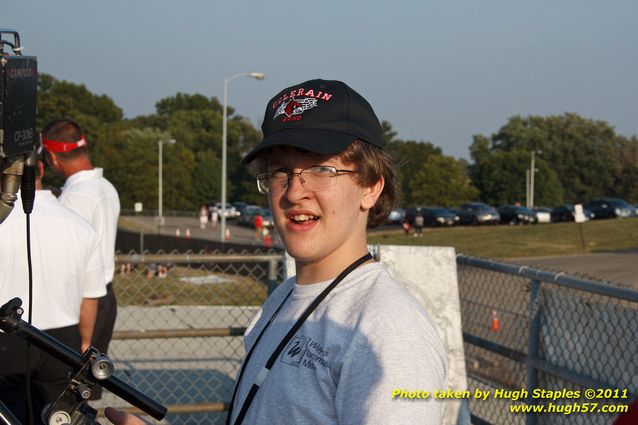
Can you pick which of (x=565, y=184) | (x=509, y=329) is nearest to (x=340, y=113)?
(x=509, y=329)

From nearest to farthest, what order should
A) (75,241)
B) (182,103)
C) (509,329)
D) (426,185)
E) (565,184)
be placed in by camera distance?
1. (75,241)
2. (509,329)
3. (426,185)
4. (565,184)
5. (182,103)

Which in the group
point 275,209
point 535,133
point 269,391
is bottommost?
point 269,391

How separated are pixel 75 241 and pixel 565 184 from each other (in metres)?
112

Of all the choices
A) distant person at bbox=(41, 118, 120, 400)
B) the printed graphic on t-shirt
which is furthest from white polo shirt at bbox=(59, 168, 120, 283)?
the printed graphic on t-shirt

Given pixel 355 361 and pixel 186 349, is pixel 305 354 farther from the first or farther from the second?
pixel 186 349

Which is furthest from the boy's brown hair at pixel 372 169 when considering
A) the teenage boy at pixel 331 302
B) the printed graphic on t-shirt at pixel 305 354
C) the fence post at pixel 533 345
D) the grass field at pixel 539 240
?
the grass field at pixel 539 240

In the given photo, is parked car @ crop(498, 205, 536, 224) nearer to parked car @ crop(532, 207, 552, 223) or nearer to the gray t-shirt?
parked car @ crop(532, 207, 552, 223)

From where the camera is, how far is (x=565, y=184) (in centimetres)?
11038

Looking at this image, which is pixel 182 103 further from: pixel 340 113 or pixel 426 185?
pixel 340 113

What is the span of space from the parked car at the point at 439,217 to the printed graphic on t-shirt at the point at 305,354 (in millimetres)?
56654

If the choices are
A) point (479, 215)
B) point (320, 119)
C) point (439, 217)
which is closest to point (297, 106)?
point (320, 119)

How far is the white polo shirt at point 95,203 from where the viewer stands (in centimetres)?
559

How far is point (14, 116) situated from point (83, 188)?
3.54 meters

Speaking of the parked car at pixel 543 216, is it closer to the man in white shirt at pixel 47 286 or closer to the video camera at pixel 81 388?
the man in white shirt at pixel 47 286
